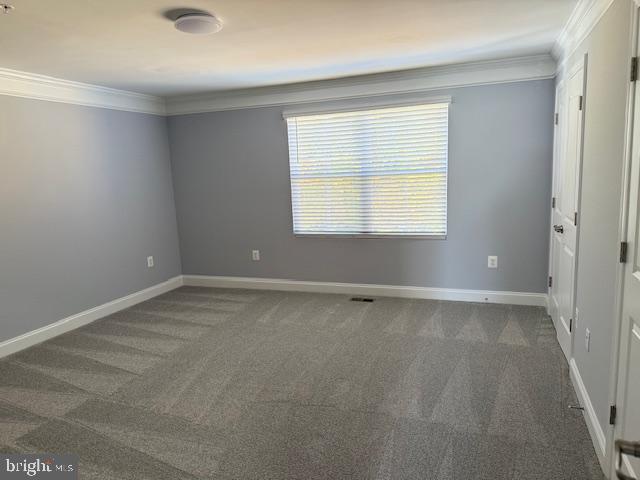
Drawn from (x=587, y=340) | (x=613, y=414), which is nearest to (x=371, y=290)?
(x=587, y=340)

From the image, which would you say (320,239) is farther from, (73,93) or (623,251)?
(623,251)

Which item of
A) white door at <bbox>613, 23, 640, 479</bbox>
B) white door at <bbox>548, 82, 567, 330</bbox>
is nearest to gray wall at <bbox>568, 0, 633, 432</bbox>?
white door at <bbox>613, 23, 640, 479</bbox>

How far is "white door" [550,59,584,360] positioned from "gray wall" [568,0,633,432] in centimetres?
22

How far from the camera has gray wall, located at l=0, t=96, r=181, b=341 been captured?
3582 mm

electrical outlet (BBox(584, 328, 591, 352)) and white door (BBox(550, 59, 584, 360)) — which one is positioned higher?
white door (BBox(550, 59, 584, 360))

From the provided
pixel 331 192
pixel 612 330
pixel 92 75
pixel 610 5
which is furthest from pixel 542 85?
pixel 92 75

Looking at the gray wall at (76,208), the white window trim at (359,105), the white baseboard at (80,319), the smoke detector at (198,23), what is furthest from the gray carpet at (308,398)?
the smoke detector at (198,23)

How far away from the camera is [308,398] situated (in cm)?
268

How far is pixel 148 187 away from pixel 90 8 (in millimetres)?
2918

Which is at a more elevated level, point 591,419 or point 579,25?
point 579,25

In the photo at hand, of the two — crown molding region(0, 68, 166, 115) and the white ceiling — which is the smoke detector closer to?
the white ceiling

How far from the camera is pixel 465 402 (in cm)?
255

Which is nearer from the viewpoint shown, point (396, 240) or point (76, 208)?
point (76, 208)

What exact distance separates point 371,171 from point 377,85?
88 centimetres
